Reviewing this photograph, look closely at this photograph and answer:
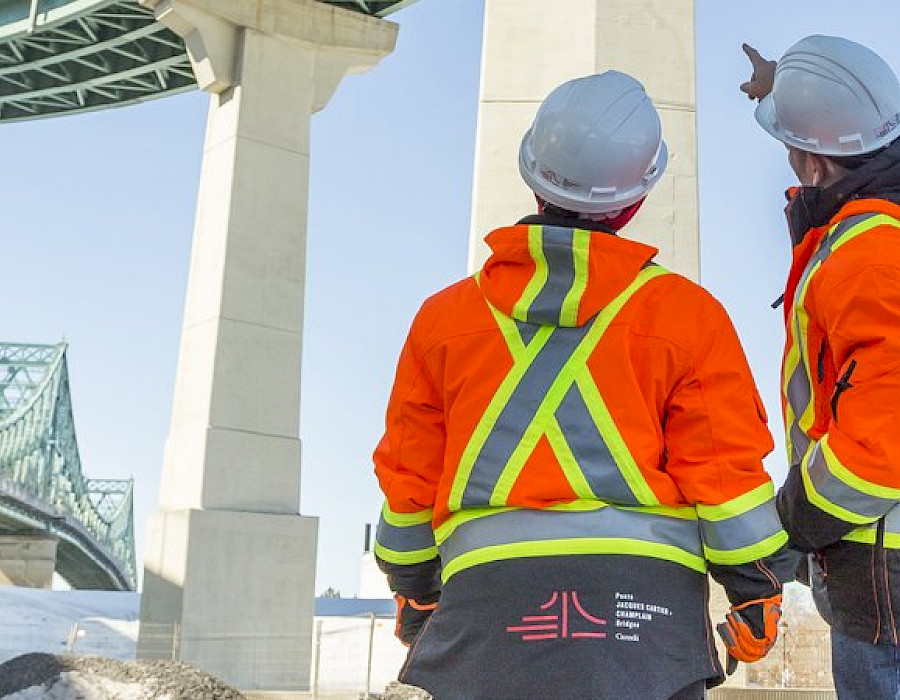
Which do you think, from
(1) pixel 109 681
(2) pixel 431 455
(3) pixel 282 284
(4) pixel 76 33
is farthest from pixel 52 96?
(2) pixel 431 455

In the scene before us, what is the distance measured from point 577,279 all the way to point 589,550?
21.2 inches

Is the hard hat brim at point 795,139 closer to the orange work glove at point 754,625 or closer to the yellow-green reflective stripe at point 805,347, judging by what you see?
the yellow-green reflective stripe at point 805,347

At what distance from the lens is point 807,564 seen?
3.11 m

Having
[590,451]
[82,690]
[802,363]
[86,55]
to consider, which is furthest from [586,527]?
[86,55]

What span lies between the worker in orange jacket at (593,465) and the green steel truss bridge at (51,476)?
5812 centimetres

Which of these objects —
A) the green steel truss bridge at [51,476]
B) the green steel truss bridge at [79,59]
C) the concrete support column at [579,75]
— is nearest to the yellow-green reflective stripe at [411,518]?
the concrete support column at [579,75]

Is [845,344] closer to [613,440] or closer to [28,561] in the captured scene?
[613,440]

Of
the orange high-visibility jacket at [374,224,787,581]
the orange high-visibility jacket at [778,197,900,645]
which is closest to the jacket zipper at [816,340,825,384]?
the orange high-visibility jacket at [778,197,900,645]

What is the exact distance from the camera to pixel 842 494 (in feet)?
8.51

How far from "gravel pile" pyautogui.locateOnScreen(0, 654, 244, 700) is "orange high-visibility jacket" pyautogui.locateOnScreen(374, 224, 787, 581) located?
8303mm

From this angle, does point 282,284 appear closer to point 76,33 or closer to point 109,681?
point 109,681

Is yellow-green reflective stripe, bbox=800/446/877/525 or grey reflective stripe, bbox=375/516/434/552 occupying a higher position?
yellow-green reflective stripe, bbox=800/446/877/525

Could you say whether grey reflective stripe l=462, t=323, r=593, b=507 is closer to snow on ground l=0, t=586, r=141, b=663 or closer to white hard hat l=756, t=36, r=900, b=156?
white hard hat l=756, t=36, r=900, b=156

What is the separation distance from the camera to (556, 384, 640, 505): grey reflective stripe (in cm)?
237
